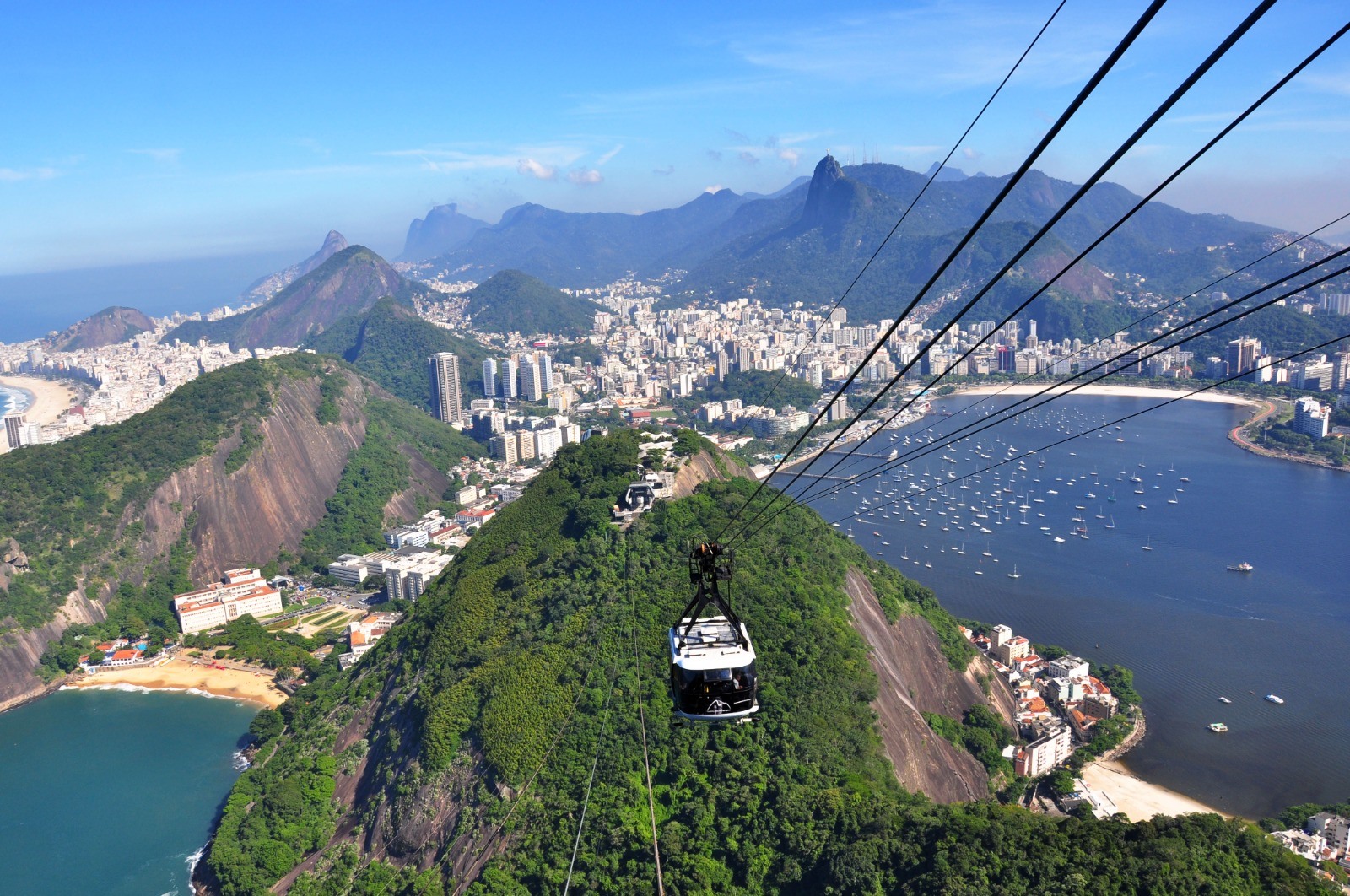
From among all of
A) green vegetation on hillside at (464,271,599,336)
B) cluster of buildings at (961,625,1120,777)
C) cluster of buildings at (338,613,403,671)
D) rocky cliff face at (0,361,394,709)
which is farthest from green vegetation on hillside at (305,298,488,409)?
cluster of buildings at (961,625,1120,777)

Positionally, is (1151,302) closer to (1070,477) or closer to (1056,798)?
(1070,477)

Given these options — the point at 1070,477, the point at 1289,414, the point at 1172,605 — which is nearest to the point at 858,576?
the point at 1172,605

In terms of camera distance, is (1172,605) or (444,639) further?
(1172,605)

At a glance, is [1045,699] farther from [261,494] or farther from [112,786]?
[261,494]

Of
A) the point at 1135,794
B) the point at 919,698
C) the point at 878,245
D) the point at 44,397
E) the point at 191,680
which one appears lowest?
the point at 191,680

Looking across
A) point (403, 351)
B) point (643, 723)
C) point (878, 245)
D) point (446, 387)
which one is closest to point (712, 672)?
point (643, 723)
